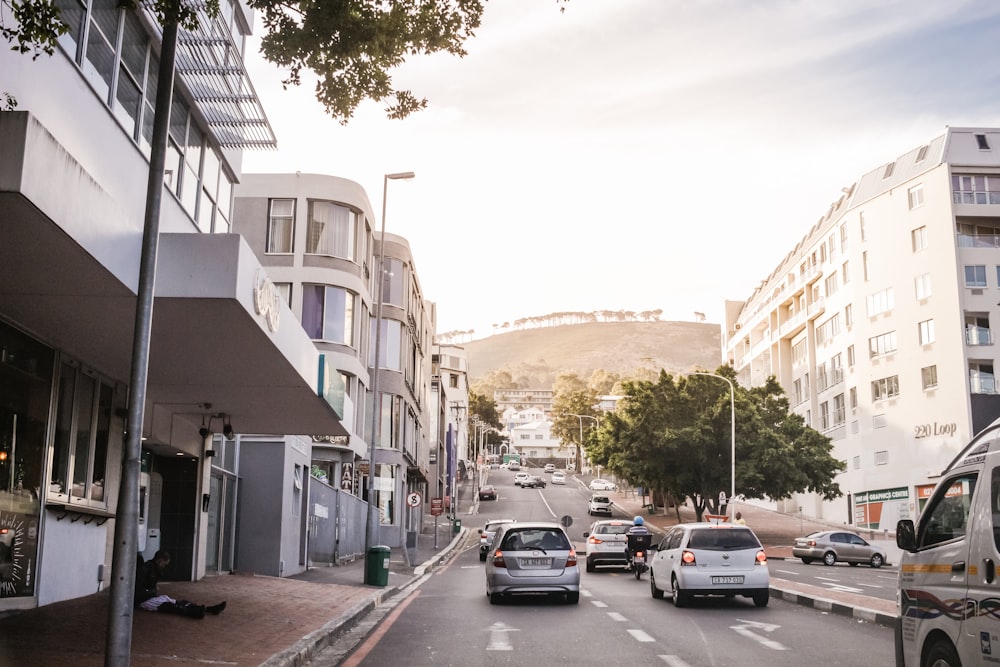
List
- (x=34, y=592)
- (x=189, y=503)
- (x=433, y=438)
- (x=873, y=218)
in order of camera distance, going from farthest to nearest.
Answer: (x=433, y=438), (x=873, y=218), (x=189, y=503), (x=34, y=592)

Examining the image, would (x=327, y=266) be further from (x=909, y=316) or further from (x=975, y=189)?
(x=975, y=189)

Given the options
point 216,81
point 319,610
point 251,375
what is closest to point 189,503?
point 319,610

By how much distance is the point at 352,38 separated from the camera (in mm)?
8969

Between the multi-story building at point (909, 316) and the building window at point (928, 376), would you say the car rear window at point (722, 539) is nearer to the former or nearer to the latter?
the multi-story building at point (909, 316)

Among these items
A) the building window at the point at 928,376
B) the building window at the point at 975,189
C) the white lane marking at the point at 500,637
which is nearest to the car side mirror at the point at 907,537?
the white lane marking at the point at 500,637

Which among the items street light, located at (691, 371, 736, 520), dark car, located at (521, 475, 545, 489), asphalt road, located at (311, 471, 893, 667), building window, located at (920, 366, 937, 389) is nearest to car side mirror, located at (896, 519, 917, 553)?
asphalt road, located at (311, 471, 893, 667)

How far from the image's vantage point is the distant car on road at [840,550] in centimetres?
3938

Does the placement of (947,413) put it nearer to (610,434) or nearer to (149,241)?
(610,434)

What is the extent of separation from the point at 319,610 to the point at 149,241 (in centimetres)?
973

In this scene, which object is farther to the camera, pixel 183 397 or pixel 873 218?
pixel 873 218

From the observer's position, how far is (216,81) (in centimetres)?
1616

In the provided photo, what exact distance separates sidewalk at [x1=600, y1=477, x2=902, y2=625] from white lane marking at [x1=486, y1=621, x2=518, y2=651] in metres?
5.49

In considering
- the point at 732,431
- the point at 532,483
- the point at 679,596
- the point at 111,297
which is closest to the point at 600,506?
the point at 732,431

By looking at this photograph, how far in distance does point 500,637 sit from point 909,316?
4924 cm
